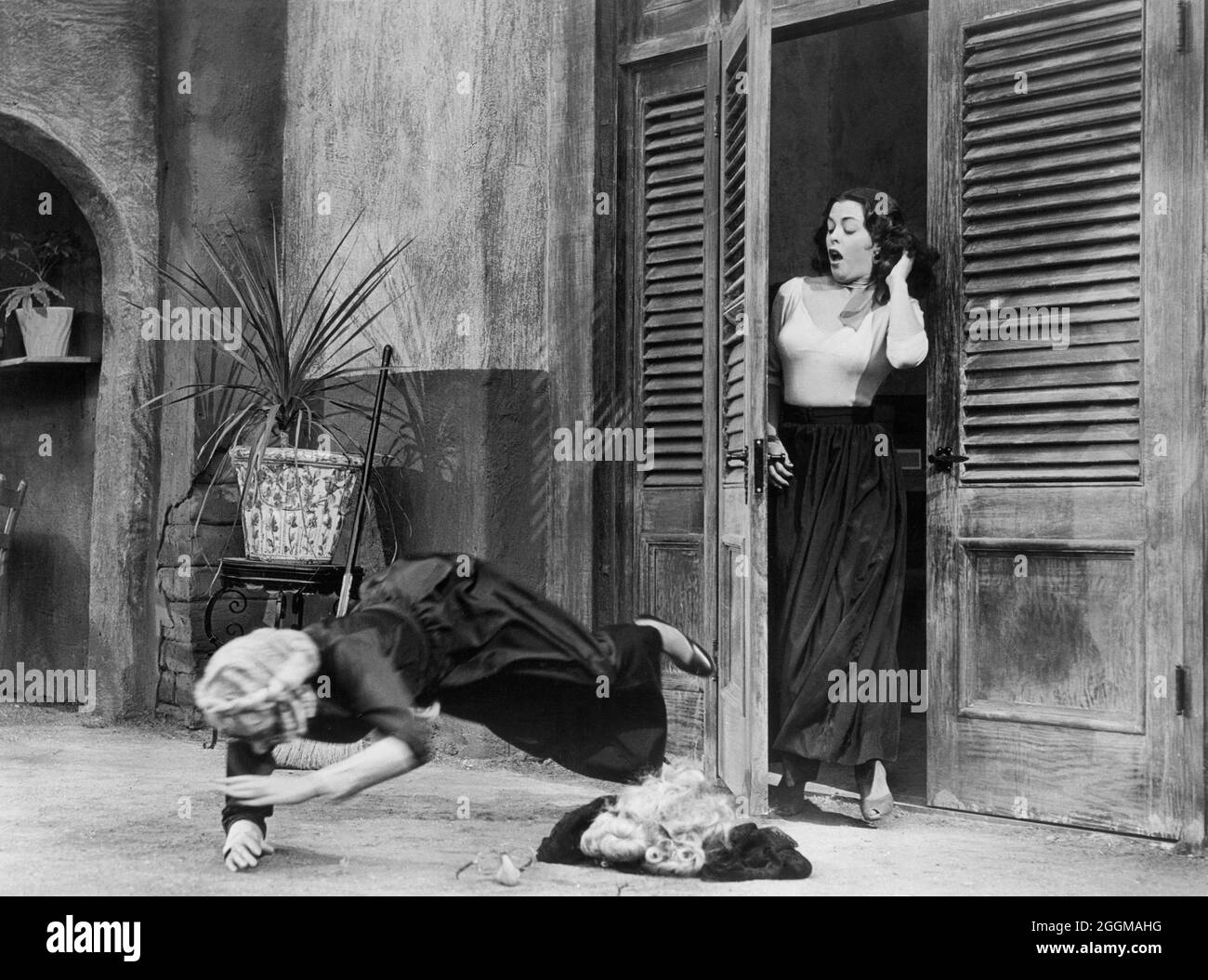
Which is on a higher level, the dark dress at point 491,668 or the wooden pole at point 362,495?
the wooden pole at point 362,495

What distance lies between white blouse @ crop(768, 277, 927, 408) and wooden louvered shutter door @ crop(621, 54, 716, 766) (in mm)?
473

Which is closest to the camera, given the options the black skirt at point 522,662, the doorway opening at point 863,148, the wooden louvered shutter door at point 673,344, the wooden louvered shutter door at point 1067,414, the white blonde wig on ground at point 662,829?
the white blonde wig on ground at point 662,829

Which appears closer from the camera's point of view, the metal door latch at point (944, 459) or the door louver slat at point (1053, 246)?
the door louver slat at point (1053, 246)

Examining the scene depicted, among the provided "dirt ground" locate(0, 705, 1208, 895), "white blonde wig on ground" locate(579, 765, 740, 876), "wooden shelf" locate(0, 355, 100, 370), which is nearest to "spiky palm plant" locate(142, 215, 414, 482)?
"wooden shelf" locate(0, 355, 100, 370)

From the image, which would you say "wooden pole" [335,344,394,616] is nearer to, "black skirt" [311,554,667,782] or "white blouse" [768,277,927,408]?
"black skirt" [311,554,667,782]

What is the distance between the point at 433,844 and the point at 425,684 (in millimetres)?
537

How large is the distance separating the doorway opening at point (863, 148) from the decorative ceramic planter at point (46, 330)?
3.47 m

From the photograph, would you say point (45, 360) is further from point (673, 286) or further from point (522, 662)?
point (522, 662)

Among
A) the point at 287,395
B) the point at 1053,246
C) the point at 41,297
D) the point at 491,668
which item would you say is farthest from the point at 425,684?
the point at 41,297

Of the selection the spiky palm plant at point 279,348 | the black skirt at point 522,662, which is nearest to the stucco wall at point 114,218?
the spiky palm plant at point 279,348

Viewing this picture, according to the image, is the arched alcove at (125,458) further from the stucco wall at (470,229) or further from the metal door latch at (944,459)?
the metal door latch at (944,459)

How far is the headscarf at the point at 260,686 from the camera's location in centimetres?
331

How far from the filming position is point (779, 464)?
4.32 meters

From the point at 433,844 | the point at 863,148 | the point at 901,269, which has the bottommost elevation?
the point at 433,844
